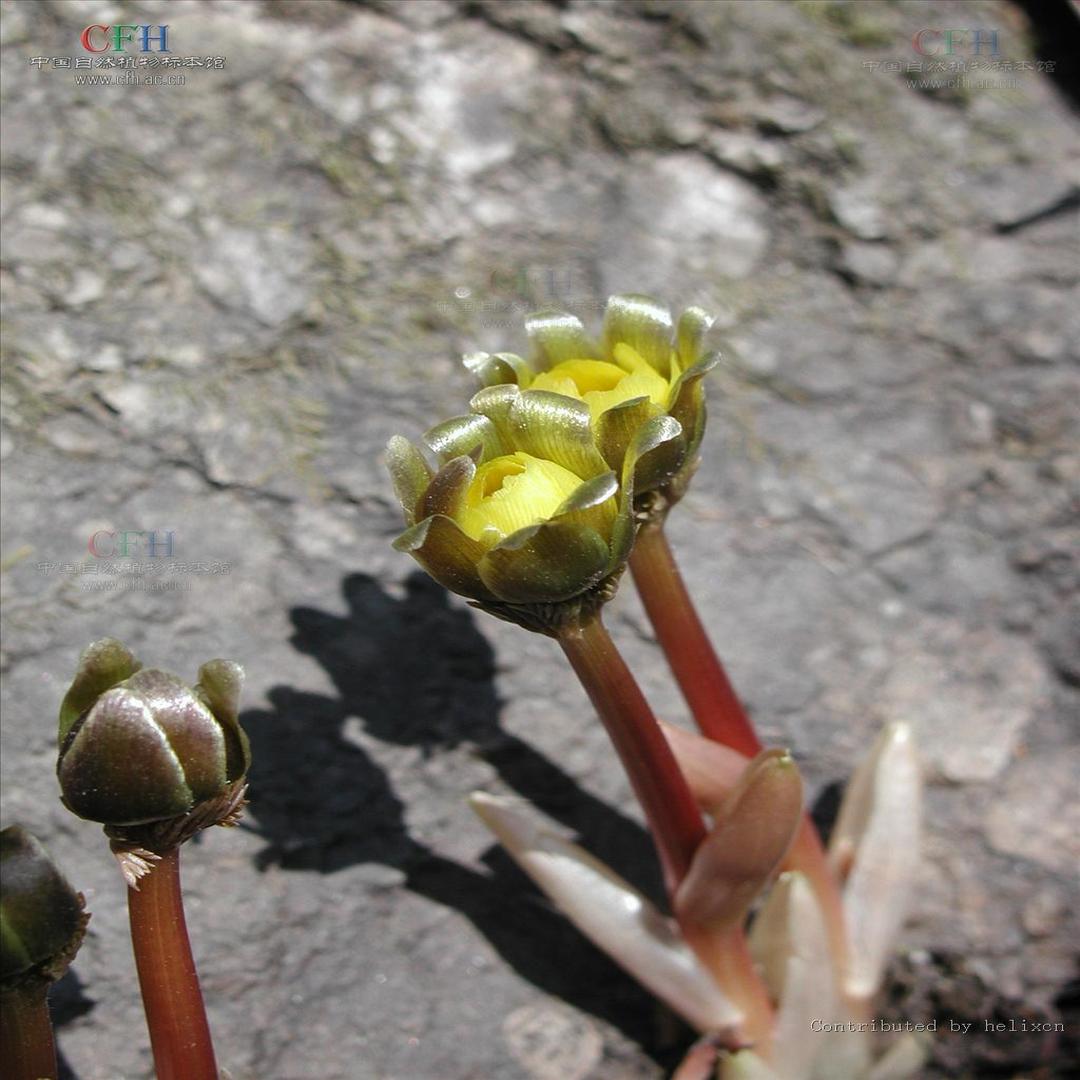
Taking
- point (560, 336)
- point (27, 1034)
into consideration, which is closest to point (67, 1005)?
point (27, 1034)

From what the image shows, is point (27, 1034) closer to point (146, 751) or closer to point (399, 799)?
point (146, 751)

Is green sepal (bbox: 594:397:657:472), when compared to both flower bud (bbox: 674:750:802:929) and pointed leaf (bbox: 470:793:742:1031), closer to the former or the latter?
flower bud (bbox: 674:750:802:929)

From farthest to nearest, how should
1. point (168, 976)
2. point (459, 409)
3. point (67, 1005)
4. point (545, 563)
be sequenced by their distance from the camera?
point (459, 409) → point (67, 1005) → point (168, 976) → point (545, 563)


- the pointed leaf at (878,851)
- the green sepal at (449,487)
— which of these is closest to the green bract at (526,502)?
the green sepal at (449,487)

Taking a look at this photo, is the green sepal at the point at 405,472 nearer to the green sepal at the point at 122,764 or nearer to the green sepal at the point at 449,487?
the green sepal at the point at 449,487

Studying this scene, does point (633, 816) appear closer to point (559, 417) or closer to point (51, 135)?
point (559, 417)

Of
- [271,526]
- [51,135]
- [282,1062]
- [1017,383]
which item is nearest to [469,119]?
[51,135]
